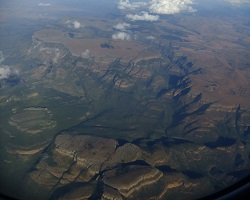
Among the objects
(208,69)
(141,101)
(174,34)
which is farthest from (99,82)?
(174,34)

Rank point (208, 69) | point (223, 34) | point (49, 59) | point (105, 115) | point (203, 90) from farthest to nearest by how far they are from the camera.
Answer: point (223, 34) < point (49, 59) < point (208, 69) < point (203, 90) < point (105, 115)

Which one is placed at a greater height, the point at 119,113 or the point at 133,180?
the point at 133,180

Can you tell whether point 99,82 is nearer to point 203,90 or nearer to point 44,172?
point 203,90

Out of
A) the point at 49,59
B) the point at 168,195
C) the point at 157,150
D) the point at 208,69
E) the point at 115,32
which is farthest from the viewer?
the point at 115,32

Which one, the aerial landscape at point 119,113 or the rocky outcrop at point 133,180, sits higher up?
the rocky outcrop at point 133,180

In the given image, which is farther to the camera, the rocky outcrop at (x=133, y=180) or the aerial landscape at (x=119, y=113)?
the aerial landscape at (x=119, y=113)

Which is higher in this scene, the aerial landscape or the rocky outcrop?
the rocky outcrop

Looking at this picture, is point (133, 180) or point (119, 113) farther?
point (119, 113)

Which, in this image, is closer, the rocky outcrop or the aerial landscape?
the rocky outcrop
